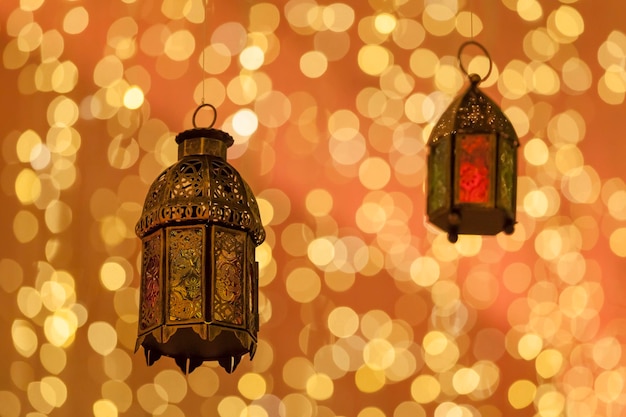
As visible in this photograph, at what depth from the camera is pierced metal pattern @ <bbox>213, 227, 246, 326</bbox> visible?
2711 mm

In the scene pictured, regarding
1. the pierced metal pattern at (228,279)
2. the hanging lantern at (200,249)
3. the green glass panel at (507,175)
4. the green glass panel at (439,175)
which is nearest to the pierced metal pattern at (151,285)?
the hanging lantern at (200,249)

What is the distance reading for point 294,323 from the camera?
11.2 ft

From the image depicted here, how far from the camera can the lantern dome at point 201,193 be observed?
2.72m

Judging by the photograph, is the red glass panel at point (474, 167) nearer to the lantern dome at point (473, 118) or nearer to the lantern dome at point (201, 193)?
the lantern dome at point (473, 118)

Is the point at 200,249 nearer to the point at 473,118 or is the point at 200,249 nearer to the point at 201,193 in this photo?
the point at 201,193

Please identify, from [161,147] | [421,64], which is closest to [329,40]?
[421,64]

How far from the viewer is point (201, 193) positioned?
107 inches

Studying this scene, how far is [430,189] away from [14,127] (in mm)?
1260

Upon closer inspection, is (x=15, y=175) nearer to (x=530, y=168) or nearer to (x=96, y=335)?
(x=96, y=335)

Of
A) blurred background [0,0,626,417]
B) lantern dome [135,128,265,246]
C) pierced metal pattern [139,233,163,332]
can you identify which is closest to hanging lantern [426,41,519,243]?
lantern dome [135,128,265,246]

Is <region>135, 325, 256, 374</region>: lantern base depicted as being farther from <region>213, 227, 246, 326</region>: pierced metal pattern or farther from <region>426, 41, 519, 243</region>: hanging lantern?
<region>426, 41, 519, 243</region>: hanging lantern

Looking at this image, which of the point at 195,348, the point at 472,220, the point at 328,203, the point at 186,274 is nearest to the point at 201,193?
the point at 186,274

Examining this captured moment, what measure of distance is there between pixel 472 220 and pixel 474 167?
103 millimetres

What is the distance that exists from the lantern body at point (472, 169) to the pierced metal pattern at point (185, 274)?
42cm
